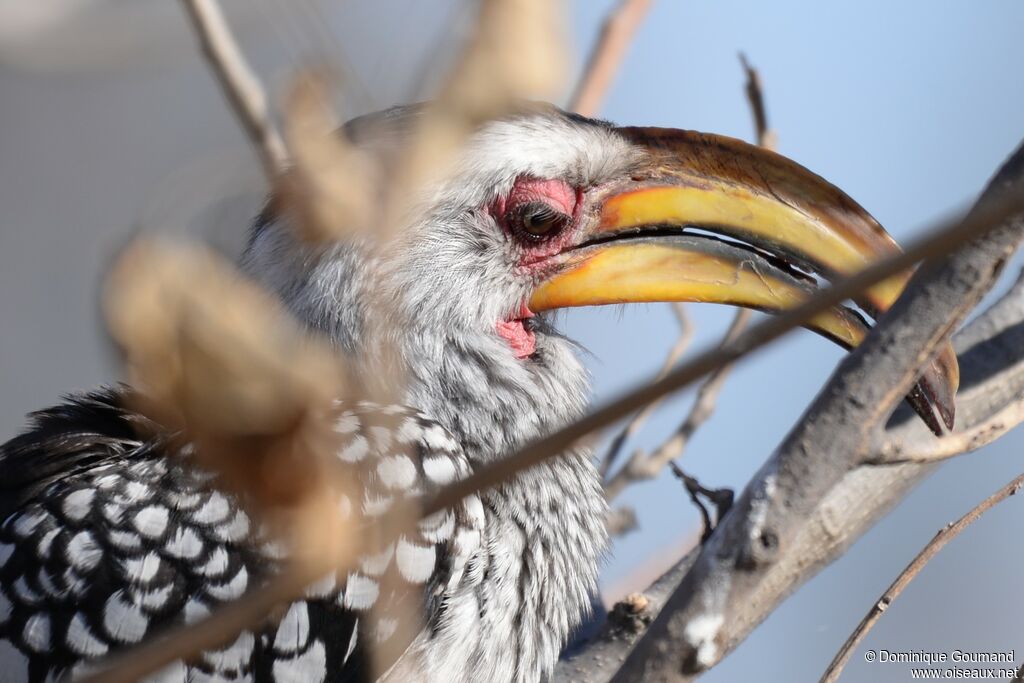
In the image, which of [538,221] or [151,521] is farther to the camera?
[538,221]

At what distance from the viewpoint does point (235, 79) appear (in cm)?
292

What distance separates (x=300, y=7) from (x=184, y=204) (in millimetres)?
321

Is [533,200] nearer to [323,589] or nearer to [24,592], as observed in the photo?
[323,589]

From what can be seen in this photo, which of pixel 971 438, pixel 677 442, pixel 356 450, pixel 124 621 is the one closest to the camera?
pixel 971 438

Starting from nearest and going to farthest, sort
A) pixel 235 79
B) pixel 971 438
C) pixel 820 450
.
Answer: pixel 820 450 → pixel 971 438 → pixel 235 79

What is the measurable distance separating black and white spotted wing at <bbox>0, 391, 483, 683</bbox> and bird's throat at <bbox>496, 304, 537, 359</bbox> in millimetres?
493

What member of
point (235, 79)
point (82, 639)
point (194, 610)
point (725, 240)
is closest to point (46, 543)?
point (82, 639)

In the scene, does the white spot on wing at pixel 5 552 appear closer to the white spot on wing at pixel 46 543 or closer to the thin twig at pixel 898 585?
the white spot on wing at pixel 46 543

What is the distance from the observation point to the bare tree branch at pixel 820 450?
1822 mm

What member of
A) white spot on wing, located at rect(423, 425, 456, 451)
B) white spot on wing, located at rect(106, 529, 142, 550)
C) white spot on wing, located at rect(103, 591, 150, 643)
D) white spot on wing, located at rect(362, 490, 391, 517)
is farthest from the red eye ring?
white spot on wing, located at rect(103, 591, 150, 643)

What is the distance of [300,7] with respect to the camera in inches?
64.5

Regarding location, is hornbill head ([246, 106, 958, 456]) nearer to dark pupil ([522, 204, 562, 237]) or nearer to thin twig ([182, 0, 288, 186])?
dark pupil ([522, 204, 562, 237])

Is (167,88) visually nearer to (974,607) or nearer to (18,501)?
(18,501)

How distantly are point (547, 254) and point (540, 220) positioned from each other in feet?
0.31
